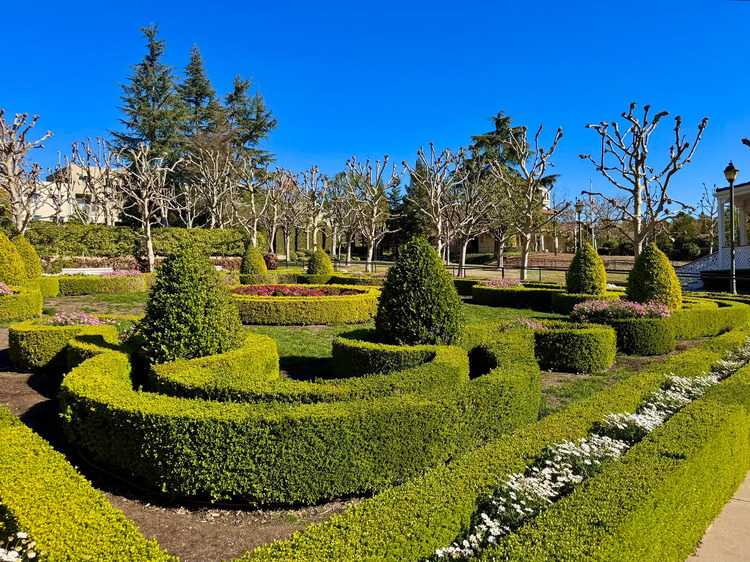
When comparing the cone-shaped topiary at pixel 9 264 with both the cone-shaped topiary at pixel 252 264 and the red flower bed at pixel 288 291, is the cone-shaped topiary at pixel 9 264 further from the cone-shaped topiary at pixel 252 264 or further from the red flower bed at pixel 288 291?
the cone-shaped topiary at pixel 252 264

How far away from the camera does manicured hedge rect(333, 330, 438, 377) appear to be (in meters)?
5.96

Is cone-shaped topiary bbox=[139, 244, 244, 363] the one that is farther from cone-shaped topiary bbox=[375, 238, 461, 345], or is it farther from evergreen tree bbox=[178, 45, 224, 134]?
evergreen tree bbox=[178, 45, 224, 134]

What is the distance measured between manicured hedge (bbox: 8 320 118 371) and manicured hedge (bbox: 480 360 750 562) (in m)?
6.62

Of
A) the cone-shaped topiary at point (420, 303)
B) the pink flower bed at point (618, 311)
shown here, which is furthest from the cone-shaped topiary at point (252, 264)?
the cone-shaped topiary at point (420, 303)

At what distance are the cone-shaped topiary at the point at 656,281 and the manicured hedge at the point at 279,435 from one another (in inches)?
284

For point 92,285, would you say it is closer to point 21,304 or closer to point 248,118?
point 21,304

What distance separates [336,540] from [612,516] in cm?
153

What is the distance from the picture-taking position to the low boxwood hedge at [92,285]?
1550 centimetres

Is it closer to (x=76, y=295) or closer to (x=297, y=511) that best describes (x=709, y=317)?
(x=297, y=511)

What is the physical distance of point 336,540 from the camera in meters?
2.39

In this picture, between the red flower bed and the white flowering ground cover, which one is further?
the red flower bed

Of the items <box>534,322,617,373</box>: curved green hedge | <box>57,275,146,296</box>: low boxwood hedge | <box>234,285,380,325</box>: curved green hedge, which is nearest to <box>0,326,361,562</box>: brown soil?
<box>534,322,617,373</box>: curved green hedge

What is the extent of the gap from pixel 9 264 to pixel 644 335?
52.6 ft

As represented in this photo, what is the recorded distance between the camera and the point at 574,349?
7.50 meters
